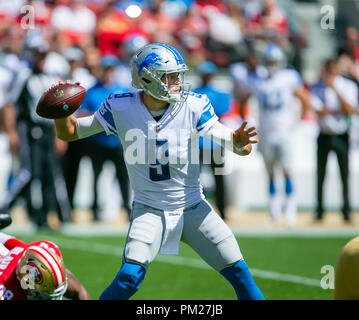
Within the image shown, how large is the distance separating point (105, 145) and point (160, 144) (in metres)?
6.16

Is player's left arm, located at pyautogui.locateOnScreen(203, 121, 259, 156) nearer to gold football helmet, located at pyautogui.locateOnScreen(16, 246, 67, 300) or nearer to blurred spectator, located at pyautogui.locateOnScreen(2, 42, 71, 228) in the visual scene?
gold football helmet, located at pyautogui.locateOnScreen(16, 246, 67, 300)

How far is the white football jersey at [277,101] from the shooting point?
11.1 m

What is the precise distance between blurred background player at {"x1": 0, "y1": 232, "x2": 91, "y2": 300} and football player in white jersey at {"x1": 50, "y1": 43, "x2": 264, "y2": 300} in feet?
2.04

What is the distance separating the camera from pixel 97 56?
39.5 feet

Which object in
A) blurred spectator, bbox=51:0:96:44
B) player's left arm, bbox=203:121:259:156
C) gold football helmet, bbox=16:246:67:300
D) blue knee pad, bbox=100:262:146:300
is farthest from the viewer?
blurred spectator, bbox=51:0:96:44

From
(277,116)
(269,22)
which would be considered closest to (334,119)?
(277,116)

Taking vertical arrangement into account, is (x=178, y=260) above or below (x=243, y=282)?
below

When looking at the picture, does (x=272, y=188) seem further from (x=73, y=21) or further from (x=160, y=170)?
(x=160, y=170)

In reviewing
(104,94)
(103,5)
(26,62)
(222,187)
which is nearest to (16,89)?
(26,62)

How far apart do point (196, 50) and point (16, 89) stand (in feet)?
15.6

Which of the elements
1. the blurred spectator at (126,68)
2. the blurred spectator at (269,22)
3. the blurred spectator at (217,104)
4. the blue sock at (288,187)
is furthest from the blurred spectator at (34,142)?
the blurred spectator at (269,22)

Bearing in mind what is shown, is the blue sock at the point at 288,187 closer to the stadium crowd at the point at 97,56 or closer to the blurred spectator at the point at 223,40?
the stadium crowd at the point at 97,56

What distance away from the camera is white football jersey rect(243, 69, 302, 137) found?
36.5 ft

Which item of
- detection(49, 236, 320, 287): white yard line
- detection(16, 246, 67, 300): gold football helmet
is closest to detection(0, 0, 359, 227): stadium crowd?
detection(49, 236, 320, 287): white yard line
